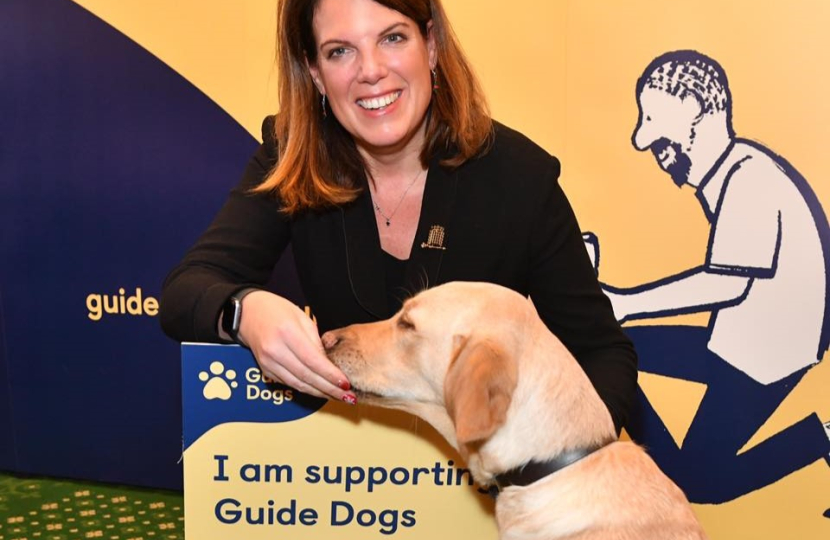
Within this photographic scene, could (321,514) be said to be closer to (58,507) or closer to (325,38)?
(325,38)

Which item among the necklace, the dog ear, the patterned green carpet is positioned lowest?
the patterned green carpet

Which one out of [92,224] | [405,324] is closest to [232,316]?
[405,324]

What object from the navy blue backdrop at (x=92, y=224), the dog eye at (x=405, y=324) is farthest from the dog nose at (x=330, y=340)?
the navy blue backdrop at (x=92, y=224)

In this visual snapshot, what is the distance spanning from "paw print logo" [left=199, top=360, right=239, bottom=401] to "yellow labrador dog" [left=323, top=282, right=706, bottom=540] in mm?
429

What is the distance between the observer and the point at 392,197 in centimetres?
210

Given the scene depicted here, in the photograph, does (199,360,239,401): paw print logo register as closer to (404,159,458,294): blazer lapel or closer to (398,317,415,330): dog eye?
(398,317,415,330): dog eye

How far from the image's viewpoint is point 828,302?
2.75 meters

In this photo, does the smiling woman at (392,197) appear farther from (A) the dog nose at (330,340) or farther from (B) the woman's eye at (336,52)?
(A) the dog nose at (330,340)

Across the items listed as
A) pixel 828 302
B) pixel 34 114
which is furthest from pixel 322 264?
pixel 34 114

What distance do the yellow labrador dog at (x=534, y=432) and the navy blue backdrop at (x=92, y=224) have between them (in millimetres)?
1992

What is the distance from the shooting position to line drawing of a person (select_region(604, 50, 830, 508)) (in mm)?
2764

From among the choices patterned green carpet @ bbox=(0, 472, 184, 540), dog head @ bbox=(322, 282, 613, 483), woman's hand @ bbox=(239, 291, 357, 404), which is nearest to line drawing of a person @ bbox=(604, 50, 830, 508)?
dog head @ bbox=(322, 282, 613, 483)

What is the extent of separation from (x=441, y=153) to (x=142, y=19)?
6.22 feet

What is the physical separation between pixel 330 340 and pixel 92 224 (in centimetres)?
218
